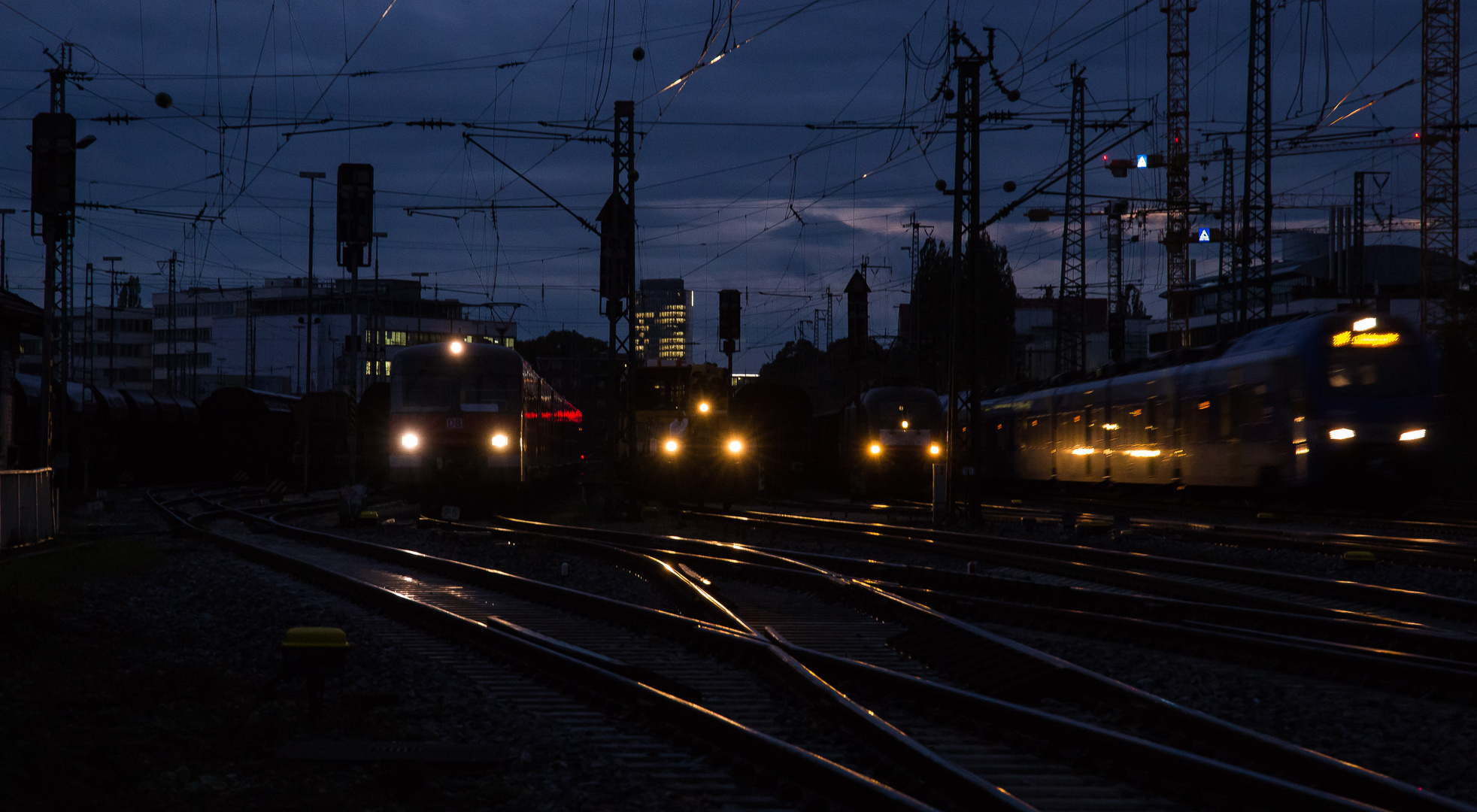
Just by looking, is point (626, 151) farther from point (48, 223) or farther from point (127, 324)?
point (127, 324)

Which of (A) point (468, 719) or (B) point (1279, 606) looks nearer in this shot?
(A) point (468, 719)

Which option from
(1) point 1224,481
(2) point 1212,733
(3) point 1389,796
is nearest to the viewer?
(3) point 1389,796

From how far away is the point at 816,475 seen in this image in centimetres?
4847

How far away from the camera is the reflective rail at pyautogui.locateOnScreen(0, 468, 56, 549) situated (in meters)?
18.1

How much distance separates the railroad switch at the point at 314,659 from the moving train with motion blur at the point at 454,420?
62.8 ft

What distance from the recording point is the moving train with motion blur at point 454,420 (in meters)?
26.1

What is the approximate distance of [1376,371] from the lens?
21641mm

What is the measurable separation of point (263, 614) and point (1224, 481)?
18511 millimetres

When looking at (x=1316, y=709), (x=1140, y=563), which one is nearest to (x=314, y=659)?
(x=1316, y=709)

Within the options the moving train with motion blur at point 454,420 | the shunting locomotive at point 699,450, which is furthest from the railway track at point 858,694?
the shunting locomotive at point 699,450

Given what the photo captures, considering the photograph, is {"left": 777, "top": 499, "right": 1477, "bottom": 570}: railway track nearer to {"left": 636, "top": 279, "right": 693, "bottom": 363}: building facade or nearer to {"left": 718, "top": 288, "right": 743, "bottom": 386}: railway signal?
{"left": 718, "top": 288, "right": 743, "bottom": 386}: railway signal

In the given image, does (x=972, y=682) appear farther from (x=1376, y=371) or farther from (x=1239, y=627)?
(x=1376, y=371)

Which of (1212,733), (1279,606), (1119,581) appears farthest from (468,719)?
(1119,581)

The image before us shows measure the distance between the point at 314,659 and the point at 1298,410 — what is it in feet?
61.7
